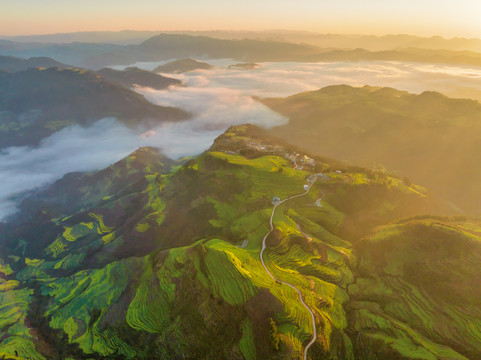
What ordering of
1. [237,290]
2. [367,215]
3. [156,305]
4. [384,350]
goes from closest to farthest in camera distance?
[384,350] < [237,290] < [156,305] < [367,215]

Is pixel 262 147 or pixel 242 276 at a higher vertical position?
pixel 242 276

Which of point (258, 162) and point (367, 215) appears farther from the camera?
point (258, 162)

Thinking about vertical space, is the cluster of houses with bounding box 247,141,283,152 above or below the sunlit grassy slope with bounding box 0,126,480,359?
above

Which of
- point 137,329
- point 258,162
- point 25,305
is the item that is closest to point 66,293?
point 25,305

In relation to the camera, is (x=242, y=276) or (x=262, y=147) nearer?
(x=242, y=276)

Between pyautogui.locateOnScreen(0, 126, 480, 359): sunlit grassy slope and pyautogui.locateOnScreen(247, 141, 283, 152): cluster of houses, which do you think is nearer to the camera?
pyautogui.locateOnScreen(0, 126, 480, 359): sunlit grassy slope

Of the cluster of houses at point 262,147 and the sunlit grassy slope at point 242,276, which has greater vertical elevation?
the cluster of houses at point 262,147

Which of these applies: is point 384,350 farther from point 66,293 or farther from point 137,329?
point 66,293

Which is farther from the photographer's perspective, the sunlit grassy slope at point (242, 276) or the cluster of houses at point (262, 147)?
the cluster of houses at point (262, 147)
